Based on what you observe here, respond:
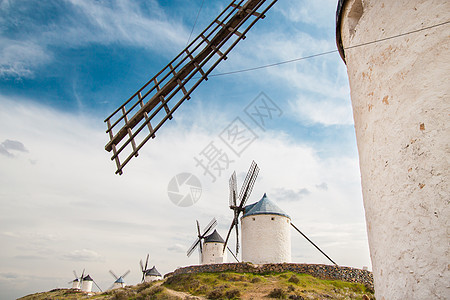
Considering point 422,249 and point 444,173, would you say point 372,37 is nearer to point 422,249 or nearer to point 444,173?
point 444,173

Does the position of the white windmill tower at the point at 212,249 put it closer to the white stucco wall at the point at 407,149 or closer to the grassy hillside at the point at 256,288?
the grassy hillside at the point at 256,288

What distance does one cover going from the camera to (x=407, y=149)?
2.67m

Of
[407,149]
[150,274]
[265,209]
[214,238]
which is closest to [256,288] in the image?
[265,209]

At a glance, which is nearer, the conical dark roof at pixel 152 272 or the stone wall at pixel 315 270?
the stone wall at pixel 315 270

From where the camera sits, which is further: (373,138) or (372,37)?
(372,37)

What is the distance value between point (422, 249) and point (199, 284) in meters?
16.6

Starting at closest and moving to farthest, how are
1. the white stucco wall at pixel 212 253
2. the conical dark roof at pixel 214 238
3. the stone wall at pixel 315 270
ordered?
the stone wall at pixel 315 270, the white stucco wall at pixel 212 253, the conical dark roof at pixel 214 238

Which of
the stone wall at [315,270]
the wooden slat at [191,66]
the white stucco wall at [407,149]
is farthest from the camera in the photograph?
the stone wall at [315,270]

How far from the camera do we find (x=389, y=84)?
3.04 meters

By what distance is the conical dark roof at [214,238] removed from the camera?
26.5 meters

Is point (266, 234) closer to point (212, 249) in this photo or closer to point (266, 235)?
point (266, 235)

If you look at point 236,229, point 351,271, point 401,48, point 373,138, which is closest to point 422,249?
point 373,138

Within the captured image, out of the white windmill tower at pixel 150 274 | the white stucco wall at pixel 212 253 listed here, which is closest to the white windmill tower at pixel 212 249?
the white stucco wall at pixel 212 253

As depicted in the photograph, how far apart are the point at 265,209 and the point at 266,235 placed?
1.81 meters
